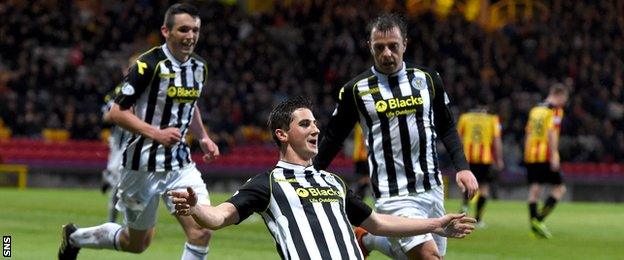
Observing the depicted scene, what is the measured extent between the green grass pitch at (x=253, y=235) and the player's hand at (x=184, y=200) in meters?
5.88

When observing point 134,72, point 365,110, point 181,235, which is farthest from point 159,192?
point 181,235

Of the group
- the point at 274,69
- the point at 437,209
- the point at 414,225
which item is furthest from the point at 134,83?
the point at 274,69

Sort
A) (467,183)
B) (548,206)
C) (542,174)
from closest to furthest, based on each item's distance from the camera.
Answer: (467,183)
(548,206)
(542,174)

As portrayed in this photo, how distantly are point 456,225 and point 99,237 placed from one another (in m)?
4.02

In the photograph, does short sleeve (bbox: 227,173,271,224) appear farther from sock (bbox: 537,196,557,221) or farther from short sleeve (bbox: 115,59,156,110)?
sock (bbox: 537,196,557,221)

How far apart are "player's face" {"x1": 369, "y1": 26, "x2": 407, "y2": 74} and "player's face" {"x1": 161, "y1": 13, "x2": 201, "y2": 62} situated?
1665 mm

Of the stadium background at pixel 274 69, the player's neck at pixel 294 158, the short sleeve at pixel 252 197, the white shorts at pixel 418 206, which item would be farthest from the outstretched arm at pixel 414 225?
the stadium background at pixel 274 69

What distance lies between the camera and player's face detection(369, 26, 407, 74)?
8.17 m

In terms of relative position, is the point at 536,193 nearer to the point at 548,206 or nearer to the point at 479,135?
the point at 548,206

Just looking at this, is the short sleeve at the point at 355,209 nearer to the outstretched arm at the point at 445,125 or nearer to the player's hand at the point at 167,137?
the outstretched arm at the point at 445,125

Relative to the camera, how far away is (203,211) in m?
6.07

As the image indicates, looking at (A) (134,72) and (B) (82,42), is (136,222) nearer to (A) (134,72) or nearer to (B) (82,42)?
(A) (134,72)

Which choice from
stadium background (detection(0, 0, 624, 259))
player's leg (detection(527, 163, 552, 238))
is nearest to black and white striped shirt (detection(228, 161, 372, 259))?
player's leg (detection(527, 163, 552, 238))

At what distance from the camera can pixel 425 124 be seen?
8.48 m
